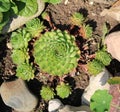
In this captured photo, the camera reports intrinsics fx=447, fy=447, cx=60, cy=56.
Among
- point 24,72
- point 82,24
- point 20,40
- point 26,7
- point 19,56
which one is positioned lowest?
point 24,72

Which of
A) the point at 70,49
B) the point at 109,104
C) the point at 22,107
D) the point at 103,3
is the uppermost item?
the point at 103,3

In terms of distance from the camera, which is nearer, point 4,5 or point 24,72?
point 4,5

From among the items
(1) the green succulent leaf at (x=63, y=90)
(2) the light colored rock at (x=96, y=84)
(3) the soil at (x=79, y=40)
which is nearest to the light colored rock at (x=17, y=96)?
(3) the soil at (x=79, y=40)

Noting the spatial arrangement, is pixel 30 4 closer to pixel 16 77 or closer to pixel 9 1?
pixel 9 1

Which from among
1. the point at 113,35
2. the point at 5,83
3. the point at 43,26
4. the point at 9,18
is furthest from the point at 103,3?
the point at 5,83

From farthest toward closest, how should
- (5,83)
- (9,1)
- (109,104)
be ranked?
(5,83)
(9,1)
(109,104)

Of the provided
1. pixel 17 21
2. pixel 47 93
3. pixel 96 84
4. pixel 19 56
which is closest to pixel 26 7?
pixel 17 21

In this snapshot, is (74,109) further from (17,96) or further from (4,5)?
(4,5)
